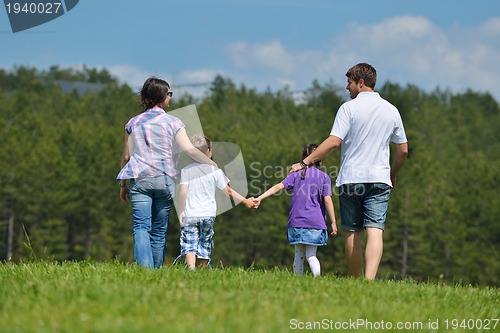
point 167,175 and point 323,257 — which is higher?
point 167,175

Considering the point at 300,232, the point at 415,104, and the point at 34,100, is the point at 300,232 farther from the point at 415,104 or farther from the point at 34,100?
the point at 415,104

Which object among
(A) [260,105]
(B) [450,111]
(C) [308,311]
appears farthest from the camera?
(B) [450,111]

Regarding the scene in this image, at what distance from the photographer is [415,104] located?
112 meters

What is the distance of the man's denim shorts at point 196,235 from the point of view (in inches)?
353

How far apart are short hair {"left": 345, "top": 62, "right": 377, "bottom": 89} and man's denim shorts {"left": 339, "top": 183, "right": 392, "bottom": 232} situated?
1.03 meters

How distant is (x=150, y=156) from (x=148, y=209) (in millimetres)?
517

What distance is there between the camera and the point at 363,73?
7.72 m

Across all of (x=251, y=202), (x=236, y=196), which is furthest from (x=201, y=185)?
(x=251, y=202)

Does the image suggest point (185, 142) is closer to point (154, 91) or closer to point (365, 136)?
point (154, 91)

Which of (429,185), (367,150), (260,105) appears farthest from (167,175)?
(260,105)

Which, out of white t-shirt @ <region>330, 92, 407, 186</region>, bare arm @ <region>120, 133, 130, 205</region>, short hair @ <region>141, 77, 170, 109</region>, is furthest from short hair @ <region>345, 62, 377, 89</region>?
bare arm @ <region>120, 133, 130, 205</region>

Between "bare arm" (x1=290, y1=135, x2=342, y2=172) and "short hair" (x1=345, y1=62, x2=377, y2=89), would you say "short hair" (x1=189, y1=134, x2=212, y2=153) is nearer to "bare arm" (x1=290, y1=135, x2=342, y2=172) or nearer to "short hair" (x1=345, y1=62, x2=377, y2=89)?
"bare arm" (x1=290, y1=135, x2=342, y2=172)

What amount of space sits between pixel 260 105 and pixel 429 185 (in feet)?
131

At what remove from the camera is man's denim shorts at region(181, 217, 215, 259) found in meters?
8.96
